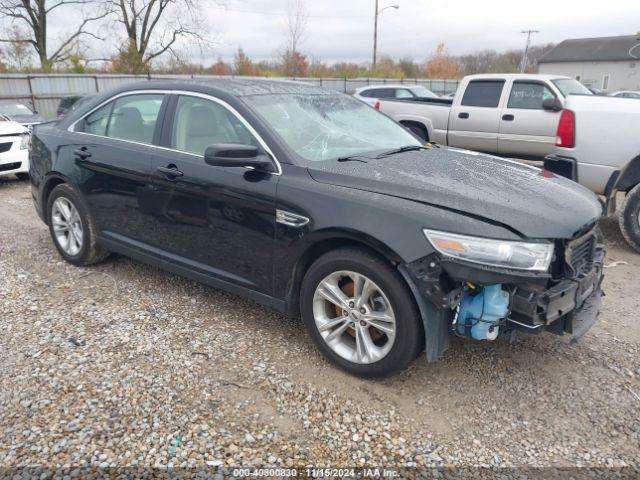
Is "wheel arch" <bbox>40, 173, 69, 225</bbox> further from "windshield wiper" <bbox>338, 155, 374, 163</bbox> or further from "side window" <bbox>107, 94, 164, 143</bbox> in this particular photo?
"windshield wiper" <bbox>338, 155, 374, 163</bbox>

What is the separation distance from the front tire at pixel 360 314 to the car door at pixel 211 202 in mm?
406

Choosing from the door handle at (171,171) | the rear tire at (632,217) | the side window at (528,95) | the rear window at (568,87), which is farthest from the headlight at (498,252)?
the rear window at (568,87)

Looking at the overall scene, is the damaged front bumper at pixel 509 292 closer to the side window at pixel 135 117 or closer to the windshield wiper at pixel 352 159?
the windshield wiper at pixel 352 159

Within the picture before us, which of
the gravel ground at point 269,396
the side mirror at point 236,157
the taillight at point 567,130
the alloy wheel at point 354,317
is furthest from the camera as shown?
the taillight at point 567,130

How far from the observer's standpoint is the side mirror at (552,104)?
7945mm

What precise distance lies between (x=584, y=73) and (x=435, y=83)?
128ft

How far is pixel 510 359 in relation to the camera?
3158mm

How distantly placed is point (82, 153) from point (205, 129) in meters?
1.42

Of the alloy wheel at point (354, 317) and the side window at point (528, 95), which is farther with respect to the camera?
the side window at point (528, 95)

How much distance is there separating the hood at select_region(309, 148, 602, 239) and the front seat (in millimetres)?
774

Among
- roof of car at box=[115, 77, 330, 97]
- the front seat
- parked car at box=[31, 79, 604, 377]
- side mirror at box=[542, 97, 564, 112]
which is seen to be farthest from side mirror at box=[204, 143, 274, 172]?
side mirror at box=[542, 97, 564, 112]

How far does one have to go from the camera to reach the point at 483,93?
8.91m

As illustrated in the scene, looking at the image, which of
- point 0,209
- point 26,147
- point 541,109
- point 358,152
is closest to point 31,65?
point 26,147

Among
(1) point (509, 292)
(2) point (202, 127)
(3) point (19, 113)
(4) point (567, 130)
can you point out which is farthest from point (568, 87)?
(3) point (19, 113)
